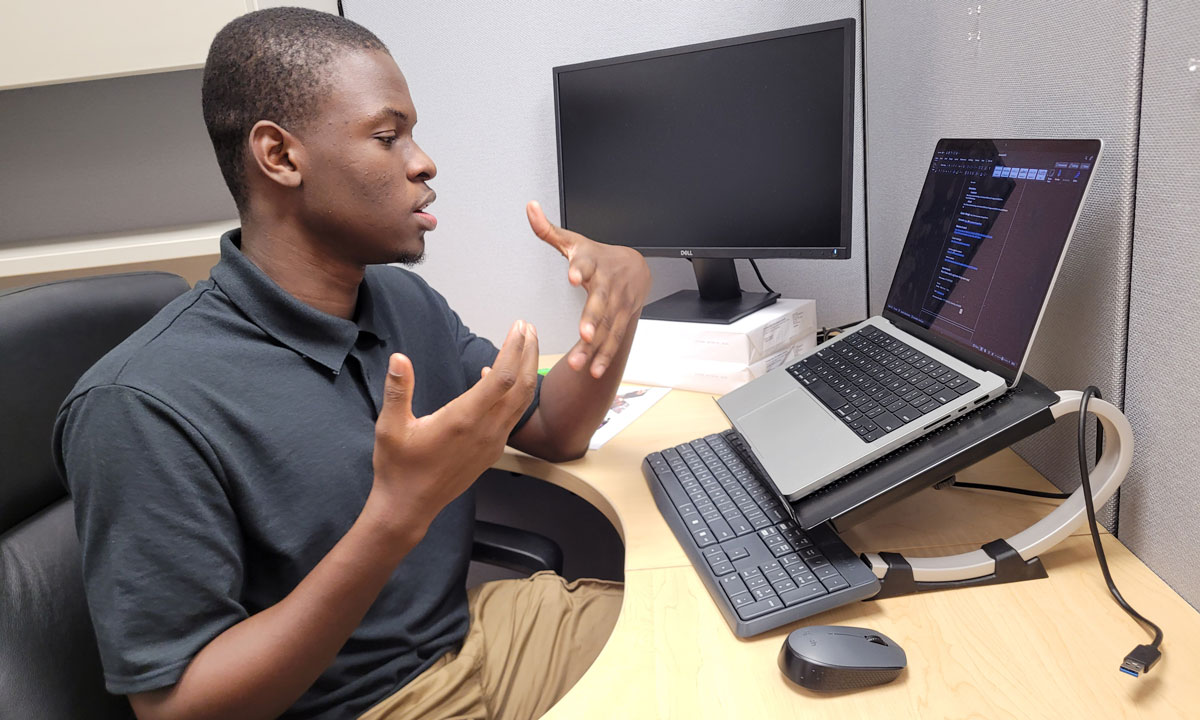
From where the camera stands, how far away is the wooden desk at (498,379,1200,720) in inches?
23.1

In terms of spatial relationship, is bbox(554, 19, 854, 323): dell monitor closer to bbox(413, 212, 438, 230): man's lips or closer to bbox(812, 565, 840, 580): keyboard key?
bbox(413, 212, 438, 230): man's lips

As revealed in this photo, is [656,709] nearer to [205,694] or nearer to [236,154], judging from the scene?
[205,694]

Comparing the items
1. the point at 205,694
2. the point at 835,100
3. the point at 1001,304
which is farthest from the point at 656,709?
the point at 835,100

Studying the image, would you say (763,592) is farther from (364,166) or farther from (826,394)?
(364,166)

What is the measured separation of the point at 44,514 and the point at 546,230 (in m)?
0.62

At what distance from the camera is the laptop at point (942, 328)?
0.74 m

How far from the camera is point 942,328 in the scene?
2.90 feet

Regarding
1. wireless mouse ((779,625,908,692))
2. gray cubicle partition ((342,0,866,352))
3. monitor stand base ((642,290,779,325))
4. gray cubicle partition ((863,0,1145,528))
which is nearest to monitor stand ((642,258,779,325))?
monitor stand base ((642,290,779,325))

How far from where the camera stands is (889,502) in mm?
717

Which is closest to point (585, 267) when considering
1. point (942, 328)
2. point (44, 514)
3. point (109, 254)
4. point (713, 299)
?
point (942, 328)

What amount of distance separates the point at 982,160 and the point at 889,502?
42 cm

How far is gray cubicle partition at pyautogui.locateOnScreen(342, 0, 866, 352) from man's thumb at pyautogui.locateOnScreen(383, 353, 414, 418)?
2.79ft

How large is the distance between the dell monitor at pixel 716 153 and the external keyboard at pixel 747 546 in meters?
0.41

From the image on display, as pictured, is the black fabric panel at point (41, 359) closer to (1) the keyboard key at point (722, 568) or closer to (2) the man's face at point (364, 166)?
(2) the man's face at point (364, 166)
